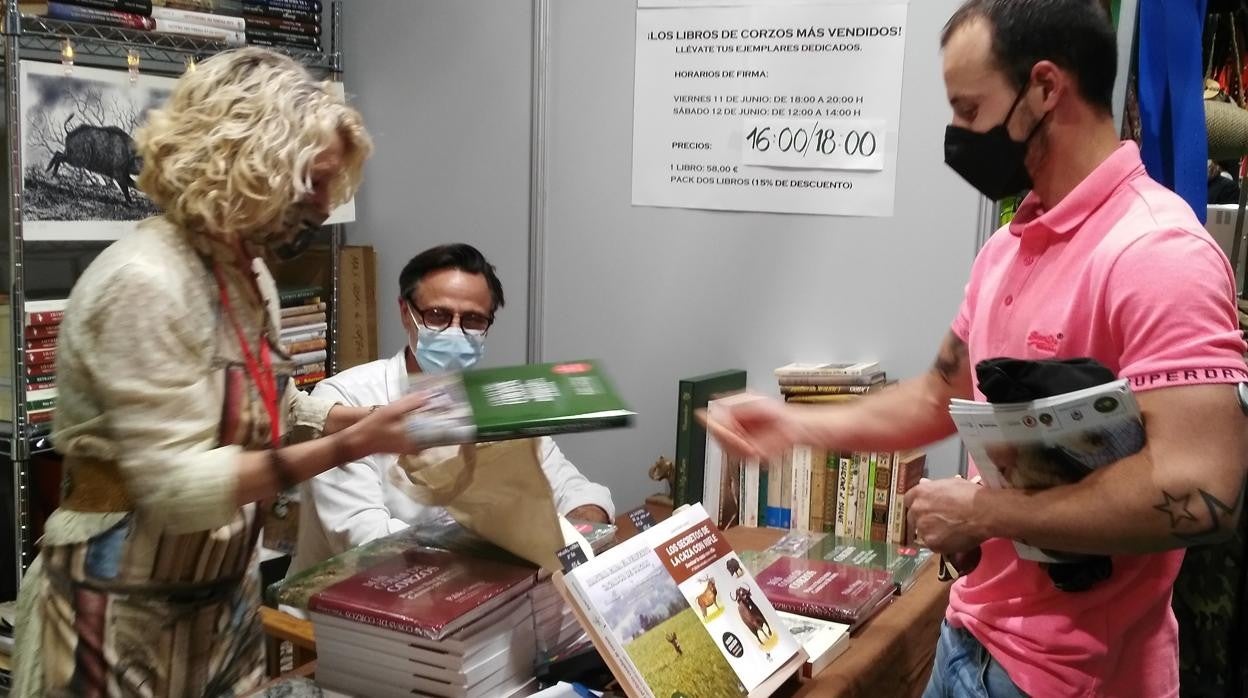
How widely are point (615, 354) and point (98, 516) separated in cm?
183

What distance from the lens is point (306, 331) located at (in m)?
3.23

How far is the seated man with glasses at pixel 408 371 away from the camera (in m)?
2.29

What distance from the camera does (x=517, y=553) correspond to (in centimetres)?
152

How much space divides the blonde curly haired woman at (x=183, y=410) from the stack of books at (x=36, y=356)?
1.24 meters

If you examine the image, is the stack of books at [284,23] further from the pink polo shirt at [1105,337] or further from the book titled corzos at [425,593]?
the pink polo shirt at [1105,337]

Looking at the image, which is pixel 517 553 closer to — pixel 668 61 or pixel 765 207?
pixel 765 207

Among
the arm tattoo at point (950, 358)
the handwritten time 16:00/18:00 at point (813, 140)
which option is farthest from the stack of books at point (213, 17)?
Answer: the arm tattoo at point (950, 358)

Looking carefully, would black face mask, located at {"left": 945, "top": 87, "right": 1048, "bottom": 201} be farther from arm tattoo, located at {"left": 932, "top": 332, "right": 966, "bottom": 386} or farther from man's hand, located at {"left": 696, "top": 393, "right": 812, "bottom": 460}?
man's hand, located at {"left": 696, "top": 393, "right": 812, "bottom": 460}

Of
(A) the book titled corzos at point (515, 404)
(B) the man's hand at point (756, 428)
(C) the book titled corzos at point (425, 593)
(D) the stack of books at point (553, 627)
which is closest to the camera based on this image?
(A) the book titled corzos at point (515, 404)

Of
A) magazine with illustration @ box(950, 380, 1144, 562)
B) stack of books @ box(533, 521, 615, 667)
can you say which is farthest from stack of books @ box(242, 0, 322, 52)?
magazine with illustration @ box(950, 380, 1144, 562)

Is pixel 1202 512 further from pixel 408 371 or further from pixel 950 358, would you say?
pixel 408 371

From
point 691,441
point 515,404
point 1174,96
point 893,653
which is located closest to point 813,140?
point 691,441

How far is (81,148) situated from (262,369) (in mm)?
1463

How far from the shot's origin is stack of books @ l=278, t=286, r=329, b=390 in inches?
125
